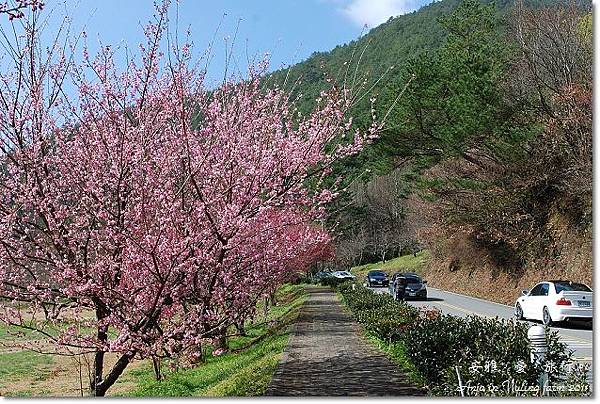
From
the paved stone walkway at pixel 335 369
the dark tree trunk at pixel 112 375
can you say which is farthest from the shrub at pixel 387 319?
the dark tree trunk at pixel 112 375

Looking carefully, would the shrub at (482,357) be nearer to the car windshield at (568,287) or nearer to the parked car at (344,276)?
the car windshield at (568,287)

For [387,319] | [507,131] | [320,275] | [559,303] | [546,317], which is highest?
[507,131]

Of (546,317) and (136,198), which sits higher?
(136,198)

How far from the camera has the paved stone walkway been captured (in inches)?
286

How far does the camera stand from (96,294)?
19.2 feet

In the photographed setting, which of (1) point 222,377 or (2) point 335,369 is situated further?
(1) point 222,377

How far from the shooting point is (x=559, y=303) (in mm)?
13266

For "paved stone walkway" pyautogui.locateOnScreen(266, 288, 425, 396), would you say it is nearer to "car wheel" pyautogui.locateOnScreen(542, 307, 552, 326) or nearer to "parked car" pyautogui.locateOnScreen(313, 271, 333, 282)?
"car wheel" pyautogui.locateOnScreen(542, 307, 552, 326)

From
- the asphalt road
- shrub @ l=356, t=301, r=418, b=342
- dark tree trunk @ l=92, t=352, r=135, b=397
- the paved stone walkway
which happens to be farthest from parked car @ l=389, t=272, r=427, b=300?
dark tree trunk @ l=92, t=352, r=135, b=397

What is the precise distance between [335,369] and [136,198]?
438 cm

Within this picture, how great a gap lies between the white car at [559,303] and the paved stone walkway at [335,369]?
403cm

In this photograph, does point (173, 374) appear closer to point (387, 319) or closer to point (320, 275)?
point (387, 319)

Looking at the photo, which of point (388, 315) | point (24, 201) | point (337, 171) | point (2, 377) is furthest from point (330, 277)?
point (24, 201)

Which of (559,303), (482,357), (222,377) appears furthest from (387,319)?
(482,357)
